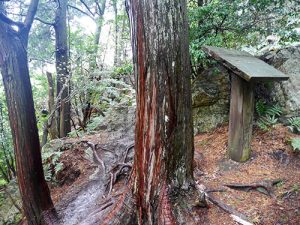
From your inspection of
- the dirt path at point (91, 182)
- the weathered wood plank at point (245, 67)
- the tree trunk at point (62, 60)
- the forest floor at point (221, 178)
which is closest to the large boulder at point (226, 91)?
the forest floor at point (221, 178)

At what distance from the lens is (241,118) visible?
13.3 feet

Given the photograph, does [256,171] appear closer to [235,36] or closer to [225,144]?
[225,144]

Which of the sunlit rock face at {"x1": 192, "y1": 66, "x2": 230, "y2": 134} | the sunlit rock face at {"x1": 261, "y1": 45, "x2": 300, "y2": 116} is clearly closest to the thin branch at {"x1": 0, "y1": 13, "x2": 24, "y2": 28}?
the sunlit rock face at {"x1": 192, "y1": 66, "x2": 230, "y2": 134}

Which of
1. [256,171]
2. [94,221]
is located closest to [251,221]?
[256,171]

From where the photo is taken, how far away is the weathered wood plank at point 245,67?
11.5 feet

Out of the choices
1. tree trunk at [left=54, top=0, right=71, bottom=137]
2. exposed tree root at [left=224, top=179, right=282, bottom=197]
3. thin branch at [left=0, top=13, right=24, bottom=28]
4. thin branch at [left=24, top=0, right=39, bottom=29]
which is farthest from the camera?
tree trunk at [left=54, top=0, right=71, bottom=137]

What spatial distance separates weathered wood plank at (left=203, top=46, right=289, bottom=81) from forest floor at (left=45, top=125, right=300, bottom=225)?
1.26 metres

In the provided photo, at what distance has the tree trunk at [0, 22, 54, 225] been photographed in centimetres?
332

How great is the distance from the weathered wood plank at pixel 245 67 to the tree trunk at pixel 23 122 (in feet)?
9.47

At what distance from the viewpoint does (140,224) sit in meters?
2.73

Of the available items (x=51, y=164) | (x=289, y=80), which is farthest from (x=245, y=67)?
(x=51, y=164)

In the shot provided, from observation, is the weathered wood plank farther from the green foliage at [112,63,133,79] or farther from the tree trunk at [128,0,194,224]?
the green foliage at [112,63,133,79]

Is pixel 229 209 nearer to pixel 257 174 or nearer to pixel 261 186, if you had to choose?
pixel 261 186

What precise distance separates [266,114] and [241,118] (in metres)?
1.11
